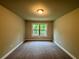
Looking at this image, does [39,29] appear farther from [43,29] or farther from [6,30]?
[6,30]

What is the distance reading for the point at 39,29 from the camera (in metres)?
9.55

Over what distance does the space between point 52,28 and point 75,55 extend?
227 inches

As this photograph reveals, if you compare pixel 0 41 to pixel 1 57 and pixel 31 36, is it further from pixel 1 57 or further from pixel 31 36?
pixel 31 36

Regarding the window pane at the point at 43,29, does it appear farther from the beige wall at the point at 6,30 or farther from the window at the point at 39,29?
the beige wall at the point at 6,30

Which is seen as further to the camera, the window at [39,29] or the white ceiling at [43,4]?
the window at [39,29]

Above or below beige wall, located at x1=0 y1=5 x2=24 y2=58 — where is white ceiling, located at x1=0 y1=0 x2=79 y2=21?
above

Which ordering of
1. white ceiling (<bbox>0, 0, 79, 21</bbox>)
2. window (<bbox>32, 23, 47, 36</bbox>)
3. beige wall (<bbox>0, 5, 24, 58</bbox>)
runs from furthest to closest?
window (<bbox>32, 23, 47, 36</bbox>) < beige wall (<bbox>0, 5, 24, 58</bbox>) < white ceiling (<bbox>0, 0, 79, 21</bbox>)

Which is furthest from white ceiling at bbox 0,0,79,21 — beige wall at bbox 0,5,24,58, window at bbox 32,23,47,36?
window at bbox 32,23,47,36

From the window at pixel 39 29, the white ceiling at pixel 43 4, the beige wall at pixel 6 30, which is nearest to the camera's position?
the white ceiling at pixel 43 4

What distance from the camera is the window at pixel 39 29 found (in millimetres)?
9555

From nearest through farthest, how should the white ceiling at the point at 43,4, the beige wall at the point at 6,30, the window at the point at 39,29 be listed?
1. the white ceiling at the point at 43,4
2. the beige wall at the point at 6,30
3. the window at the point at 39,29

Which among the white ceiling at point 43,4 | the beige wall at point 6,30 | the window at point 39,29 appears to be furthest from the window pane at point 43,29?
the white ceiling at point 43,4

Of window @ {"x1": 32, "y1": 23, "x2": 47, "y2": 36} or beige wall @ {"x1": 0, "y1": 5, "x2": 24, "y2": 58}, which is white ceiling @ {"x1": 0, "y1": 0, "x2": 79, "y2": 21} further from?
window @ {"x1": 32, "y1": 23, "x2": 47, "y2": 36}

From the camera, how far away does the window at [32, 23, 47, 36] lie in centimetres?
955
